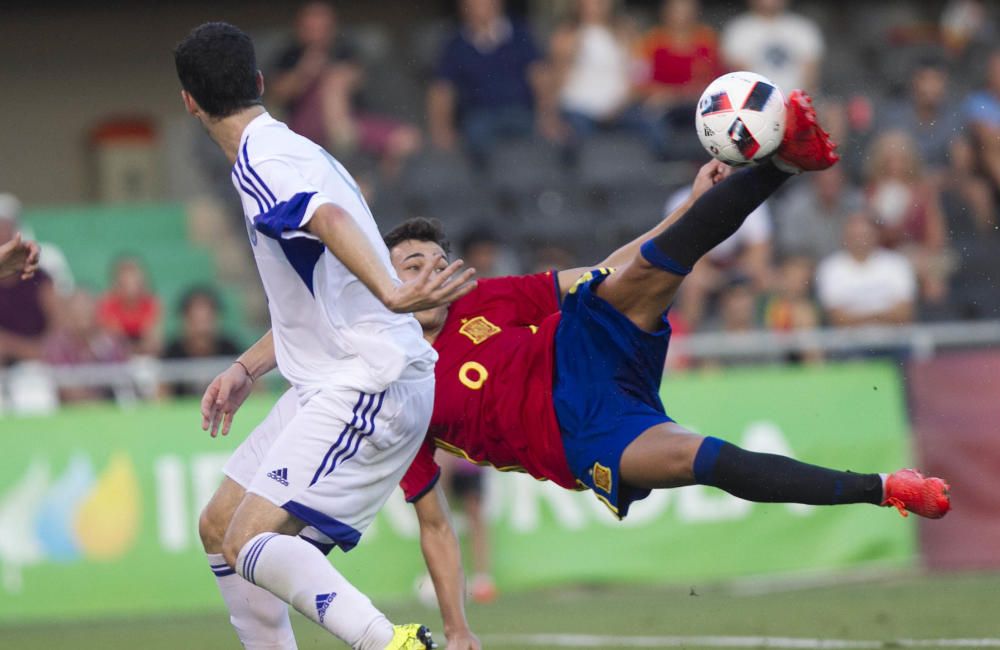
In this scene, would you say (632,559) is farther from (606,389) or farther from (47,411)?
(606,389)

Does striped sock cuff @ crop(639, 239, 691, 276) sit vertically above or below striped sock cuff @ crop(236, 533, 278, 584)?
above

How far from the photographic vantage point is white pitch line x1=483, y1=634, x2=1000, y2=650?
735 centimetres

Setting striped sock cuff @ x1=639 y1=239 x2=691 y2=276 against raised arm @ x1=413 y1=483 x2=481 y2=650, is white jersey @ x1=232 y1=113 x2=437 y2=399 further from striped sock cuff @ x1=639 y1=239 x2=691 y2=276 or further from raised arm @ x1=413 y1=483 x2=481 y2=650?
raised arm @ x1=413 y1=483 x2=481 y2=650

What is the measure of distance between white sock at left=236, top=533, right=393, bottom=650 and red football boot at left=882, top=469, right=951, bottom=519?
6.14 feet

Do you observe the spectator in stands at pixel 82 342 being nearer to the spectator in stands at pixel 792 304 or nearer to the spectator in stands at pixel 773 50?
the spectator in stands at pixel 792 304

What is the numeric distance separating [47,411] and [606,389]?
5.83m

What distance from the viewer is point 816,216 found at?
1316 cm

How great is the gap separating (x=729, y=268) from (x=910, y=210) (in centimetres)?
160

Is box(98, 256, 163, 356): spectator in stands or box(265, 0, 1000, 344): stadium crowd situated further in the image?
box(265, 0, 1000, 344): stadium crowd

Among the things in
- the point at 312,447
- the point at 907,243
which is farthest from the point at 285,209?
the point at 907,243

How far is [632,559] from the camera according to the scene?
440 inches

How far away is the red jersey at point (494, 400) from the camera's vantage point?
6.55m

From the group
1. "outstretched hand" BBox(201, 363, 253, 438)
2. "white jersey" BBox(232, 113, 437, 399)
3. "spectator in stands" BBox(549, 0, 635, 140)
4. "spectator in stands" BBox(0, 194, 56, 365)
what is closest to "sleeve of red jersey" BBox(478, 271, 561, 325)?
"white jersey" BBox(232, 113, 437, 399)

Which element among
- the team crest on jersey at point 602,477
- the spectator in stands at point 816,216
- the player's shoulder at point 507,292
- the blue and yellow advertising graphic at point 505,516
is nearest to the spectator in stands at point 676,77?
the spectator in stands at point 816,216
